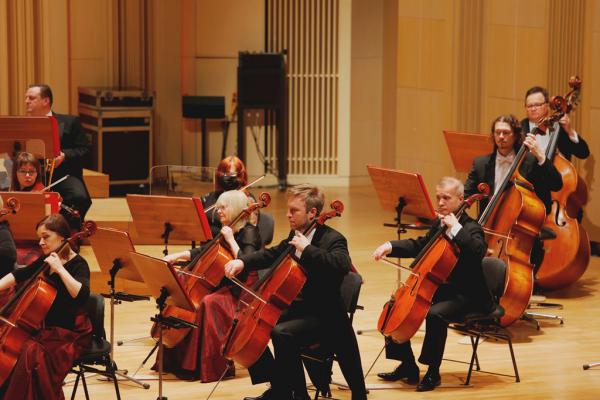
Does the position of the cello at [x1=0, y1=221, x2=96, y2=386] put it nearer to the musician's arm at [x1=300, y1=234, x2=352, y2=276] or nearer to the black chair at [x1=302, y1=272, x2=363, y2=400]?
the musician's arm at [x1=300, y1=234, x2=352, y2=276]

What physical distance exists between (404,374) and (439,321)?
0.39m

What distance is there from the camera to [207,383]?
5.55 metres

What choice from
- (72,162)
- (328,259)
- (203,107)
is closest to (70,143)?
(72,162)

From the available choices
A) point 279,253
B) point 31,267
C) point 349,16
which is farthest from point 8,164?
point 349,16

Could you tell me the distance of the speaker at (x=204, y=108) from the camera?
1130 cm

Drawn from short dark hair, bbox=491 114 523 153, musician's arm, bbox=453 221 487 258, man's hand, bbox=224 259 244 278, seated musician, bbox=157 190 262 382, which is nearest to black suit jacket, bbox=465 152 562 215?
short dark hair, bbox=491 114 523 153

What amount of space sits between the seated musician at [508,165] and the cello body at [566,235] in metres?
0.35

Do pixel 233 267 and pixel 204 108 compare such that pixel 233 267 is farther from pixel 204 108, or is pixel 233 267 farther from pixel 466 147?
pixel 204 108

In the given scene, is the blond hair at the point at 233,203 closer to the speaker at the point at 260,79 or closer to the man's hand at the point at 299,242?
the man's hand at the point at 299,242

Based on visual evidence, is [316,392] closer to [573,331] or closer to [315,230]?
[315,230]

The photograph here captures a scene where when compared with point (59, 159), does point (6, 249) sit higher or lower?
lower

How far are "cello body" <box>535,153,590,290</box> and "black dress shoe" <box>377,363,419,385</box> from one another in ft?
6.10

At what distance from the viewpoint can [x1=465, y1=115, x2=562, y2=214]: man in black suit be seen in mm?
6250

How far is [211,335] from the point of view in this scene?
18.3 feet
